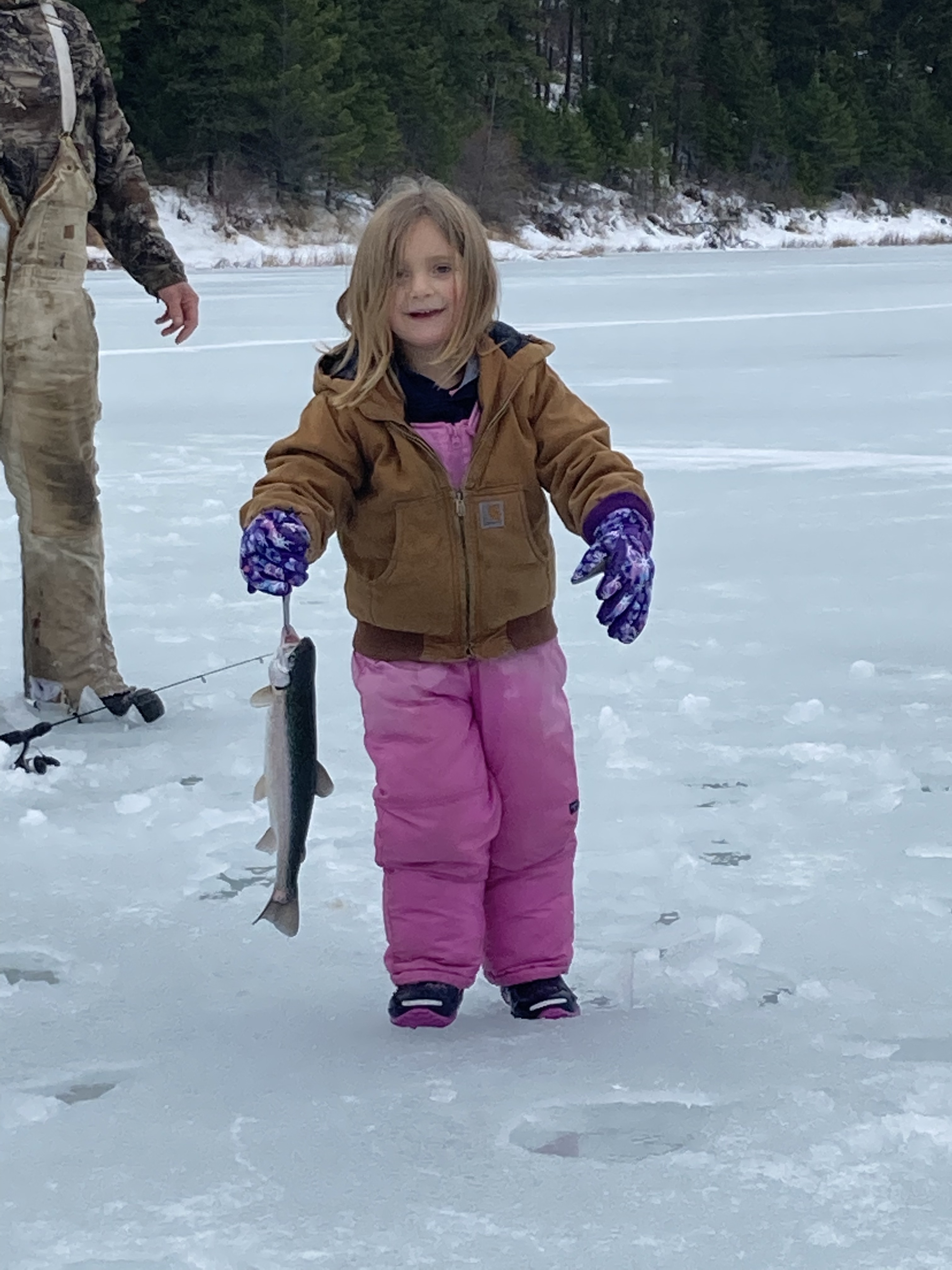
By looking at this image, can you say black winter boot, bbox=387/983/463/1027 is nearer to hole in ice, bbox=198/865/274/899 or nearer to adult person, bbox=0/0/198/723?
hole in ice, bbox=198/865/274/899

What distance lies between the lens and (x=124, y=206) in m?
4.32

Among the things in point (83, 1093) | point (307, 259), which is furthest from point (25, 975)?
point (307, 259)

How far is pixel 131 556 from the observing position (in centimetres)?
596

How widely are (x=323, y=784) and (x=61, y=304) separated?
2017 millimetres

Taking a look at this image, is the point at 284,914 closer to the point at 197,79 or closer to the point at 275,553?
the point at 275,553

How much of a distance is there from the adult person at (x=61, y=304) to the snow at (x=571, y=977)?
0.23 meters

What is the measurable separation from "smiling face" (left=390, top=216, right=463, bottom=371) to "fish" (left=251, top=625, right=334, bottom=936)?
473 millimetres

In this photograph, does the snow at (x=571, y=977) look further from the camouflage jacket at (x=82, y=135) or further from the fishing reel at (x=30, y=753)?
the camouflage jacket at (x=82, y=135)

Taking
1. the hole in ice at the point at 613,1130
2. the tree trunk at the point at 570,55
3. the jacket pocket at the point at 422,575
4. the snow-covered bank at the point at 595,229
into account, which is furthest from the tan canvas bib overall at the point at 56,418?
the tree trunk at the point at 570,55

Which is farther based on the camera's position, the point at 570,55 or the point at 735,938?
the point at 570,55

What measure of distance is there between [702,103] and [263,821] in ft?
229

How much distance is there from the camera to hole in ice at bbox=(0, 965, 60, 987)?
264 cm

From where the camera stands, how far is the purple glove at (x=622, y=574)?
230 cm

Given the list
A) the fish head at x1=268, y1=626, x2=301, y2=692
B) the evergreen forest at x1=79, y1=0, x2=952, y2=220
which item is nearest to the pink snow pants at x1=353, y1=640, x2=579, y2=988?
the fish head at x1=268, y1=626, x2=301, y2=692
